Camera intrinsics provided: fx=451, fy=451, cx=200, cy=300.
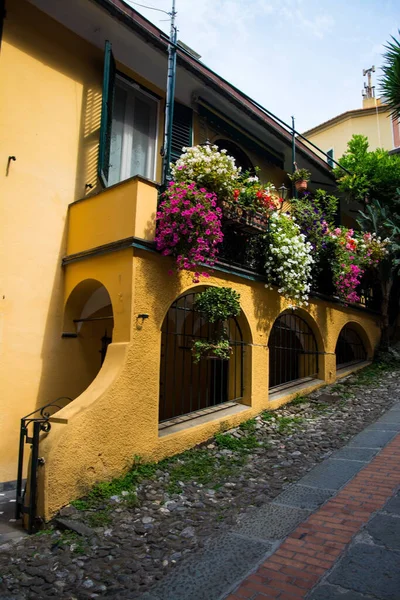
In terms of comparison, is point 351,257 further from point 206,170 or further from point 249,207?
point 206,170

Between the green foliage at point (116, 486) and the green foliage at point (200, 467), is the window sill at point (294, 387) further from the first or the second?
the green foliage at point (116, 486)

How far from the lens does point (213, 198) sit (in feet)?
20.5

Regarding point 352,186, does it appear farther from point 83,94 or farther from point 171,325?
point 83,94

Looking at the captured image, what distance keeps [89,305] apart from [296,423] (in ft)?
11.8

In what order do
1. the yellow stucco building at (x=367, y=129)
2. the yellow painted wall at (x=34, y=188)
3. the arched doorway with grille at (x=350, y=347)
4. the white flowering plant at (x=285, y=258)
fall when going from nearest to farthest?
the yellow painted wall at (x=34, y=188)
the white flowering plant at (x=285, y=258)
the arched doorway with grille at (x=350, y=347)
the yellow stucco building at (x=367, y=129)

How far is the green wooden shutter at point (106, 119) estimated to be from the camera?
6.48 meters

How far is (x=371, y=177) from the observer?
11984mm

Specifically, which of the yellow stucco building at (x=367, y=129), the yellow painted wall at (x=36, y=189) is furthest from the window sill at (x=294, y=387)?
the yellow stucco building at (x=367, y=129)

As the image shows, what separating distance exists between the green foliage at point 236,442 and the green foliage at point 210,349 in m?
1.07

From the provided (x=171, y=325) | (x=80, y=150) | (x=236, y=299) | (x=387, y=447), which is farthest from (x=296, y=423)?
(x=80, y=150)

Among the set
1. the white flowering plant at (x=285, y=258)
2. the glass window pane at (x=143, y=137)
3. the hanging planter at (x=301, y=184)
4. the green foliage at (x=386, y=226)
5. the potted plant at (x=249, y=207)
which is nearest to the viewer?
the potted plant at (x=249, y=207)

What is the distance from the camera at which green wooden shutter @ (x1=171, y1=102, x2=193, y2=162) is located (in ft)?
26.3

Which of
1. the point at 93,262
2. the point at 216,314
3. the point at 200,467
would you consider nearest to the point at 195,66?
the point at 93,262

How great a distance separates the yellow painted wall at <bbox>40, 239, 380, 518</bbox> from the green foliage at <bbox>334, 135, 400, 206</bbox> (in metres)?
5.89
